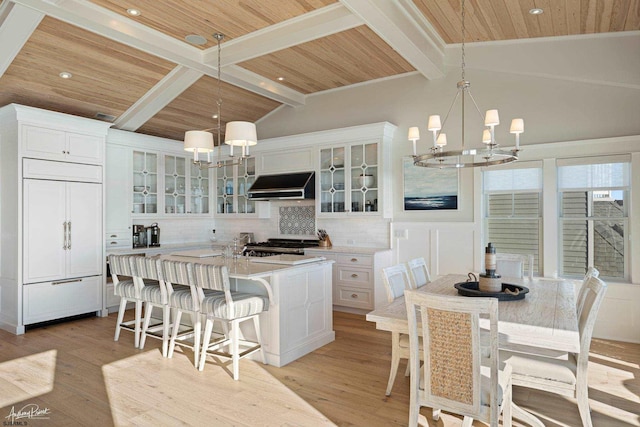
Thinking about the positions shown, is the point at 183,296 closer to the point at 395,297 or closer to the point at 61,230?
the point at 395,297

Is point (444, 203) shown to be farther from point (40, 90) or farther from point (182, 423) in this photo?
point (40, 90)

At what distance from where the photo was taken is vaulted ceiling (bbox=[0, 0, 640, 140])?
12.5 ft

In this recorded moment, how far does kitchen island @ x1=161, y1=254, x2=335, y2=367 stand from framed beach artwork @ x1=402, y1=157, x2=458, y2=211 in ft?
6.36

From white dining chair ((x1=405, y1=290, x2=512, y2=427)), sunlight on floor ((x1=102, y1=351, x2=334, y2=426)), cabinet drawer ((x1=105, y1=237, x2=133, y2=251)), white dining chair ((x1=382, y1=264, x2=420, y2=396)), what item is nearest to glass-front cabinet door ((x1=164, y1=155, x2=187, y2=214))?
cabinet drawer ((x1=105, y1=237, x2=133, y2=251))

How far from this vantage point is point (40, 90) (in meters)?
4.96

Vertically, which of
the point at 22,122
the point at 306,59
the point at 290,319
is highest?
the point at 306,59

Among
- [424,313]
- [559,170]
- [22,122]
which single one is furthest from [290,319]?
[22,122]

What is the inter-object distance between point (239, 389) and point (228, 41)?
3.48 metres

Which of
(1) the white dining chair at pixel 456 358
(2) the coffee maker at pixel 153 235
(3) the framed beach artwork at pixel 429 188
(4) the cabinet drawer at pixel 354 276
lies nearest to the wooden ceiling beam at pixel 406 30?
(3) the framed beach artwork at pixel 429 188

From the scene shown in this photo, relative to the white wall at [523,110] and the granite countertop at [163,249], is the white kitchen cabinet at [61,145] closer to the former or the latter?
the granite countertop at [163,249]

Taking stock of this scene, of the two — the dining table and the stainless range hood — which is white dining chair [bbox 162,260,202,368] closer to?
the dining table

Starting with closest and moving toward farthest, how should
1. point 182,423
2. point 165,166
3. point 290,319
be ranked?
point 182,423 → point 290,319 → point 165,166

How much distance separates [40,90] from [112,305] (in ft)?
9.34

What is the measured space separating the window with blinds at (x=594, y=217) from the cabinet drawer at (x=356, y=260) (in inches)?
88.3
